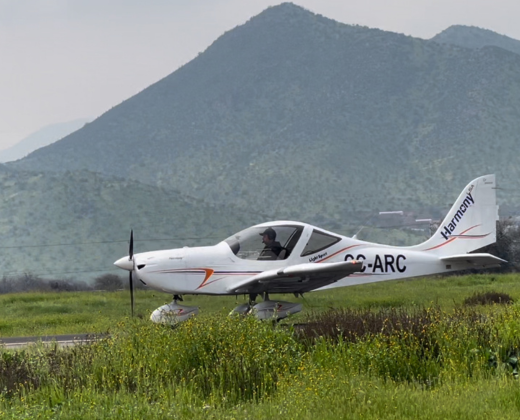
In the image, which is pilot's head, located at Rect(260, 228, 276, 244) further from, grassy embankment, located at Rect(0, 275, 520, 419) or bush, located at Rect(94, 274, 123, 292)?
bush, located at Rect(94, 274, 123, 292)

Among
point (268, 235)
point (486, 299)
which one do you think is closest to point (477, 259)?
point (486, 299)

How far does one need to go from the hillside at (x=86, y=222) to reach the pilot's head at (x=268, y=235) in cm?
6678

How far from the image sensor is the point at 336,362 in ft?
36.0

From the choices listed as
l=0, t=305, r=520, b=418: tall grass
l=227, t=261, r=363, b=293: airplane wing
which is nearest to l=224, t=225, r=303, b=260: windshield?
l=227, t=261, r=363, b=293: airplane wing


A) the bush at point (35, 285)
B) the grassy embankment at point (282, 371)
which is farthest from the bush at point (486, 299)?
the bush at point (35, 285)

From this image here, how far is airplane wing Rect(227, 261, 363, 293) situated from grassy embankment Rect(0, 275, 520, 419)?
357cm

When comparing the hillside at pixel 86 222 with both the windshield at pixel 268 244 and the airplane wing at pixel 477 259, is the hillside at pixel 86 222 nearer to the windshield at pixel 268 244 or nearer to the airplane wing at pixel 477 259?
the airplane wing at pixel 477 259

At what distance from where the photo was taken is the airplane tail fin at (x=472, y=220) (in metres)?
22.0

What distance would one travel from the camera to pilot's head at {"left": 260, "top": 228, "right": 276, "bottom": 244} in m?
18.7

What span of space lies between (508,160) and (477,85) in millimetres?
38945

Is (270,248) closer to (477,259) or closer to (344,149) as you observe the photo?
(477,259)

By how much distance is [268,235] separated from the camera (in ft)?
61.5

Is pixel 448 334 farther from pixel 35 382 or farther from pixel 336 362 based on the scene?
pixel 35 382

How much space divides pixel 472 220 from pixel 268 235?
5.86 meters
